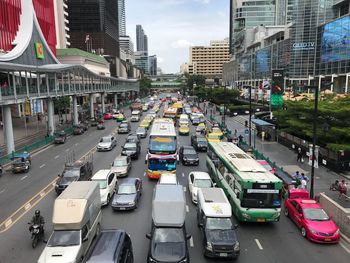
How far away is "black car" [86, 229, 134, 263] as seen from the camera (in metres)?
11.3

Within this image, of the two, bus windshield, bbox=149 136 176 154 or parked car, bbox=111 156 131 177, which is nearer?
bus windshield, bbox=149 136 176 154

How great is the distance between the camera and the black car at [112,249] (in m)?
11.3

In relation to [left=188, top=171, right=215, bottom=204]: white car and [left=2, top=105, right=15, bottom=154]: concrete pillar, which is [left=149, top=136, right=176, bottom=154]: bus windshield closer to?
[left=188, top=171, right=215, bottom=204]: white car

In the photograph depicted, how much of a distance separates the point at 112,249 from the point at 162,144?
580 inches

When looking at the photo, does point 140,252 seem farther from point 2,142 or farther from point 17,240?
point 2,142

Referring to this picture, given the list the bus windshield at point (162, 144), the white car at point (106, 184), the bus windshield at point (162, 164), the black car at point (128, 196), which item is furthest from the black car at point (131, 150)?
the black car at point (128, 196)

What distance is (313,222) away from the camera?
16.6 metres

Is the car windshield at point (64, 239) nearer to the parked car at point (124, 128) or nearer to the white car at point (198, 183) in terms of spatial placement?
the white car at point (198, 183)

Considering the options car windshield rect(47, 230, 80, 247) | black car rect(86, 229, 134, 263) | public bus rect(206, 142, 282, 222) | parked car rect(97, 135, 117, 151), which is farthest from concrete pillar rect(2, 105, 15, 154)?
black car rect(86, 229, 134, 263)

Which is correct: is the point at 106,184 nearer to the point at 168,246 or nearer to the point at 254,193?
the point at 168,246

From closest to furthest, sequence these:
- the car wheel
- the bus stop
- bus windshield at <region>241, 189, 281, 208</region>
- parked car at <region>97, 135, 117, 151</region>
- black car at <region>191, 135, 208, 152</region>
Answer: the car wheel, bus windshield at <region>241, 189, 281, 208</region>, black car at <region>191, 135, 208, 152</region>, parked car at <region>97, 135, 117, 151</region>, the bus stop

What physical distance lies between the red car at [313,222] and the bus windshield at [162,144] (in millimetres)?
10545

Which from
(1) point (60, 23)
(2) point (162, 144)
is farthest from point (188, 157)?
(1) point (60, 23)

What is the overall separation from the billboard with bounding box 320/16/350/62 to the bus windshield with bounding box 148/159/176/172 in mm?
67153
